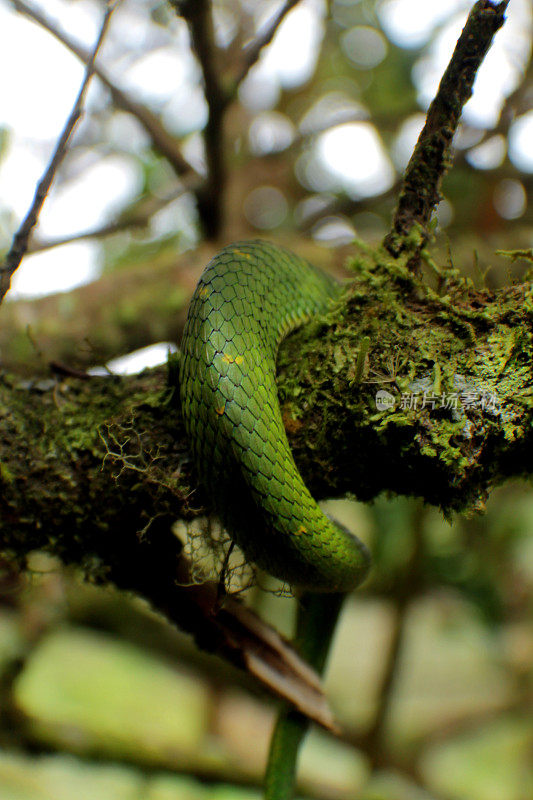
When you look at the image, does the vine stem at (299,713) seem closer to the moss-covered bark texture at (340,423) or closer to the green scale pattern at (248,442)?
the green scale pattern at (248,442)

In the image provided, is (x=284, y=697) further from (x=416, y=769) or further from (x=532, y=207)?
(x=532, y=207)

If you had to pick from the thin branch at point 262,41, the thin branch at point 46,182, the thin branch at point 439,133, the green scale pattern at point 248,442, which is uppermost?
the thin branch at point 262,41

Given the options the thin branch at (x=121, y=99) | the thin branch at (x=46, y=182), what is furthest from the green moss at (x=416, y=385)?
the thin branch at (x=121, y=99)

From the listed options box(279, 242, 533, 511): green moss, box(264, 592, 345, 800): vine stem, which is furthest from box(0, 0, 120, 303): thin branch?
box(264, 592, 345, 800): vine stem

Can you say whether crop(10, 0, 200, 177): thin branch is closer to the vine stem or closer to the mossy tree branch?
the mossy tree branch

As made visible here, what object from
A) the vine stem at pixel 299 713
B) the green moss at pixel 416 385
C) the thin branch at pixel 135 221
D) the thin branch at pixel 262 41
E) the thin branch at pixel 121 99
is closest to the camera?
the green moss at pixel 416 385

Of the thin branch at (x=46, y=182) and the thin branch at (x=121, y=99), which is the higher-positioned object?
the thin branch at (x=121, y=99)
